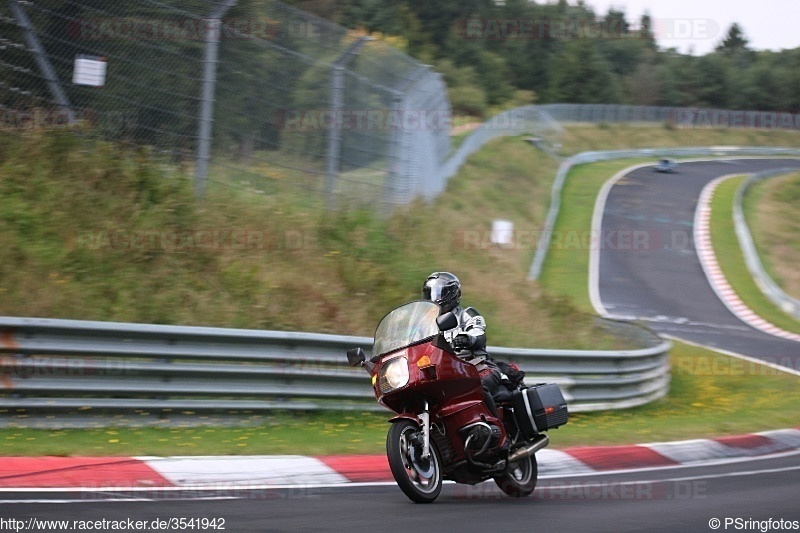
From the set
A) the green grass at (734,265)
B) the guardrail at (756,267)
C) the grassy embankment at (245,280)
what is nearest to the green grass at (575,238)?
the green grass at (734,265)

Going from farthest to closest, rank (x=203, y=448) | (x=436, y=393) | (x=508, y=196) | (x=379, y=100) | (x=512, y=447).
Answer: (x=508, y=196)
(x=379, y=100)
(x=203, y=448)
(x=512, y=447)
(x=436, y=393)

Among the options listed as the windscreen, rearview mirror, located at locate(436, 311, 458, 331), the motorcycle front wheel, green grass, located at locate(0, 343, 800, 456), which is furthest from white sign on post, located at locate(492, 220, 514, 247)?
rearview mirror, located at locate(436, 311, 458, 331)

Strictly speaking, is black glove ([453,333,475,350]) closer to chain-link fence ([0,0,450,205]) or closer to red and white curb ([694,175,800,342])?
chain-link fence ([0,0,450,205])

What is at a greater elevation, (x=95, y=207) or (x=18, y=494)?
(x=95, y=207)

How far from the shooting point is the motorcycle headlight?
6.65 m

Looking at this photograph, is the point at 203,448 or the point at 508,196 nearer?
the point at 203,448

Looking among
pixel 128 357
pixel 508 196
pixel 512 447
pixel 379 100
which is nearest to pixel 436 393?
pixel 512 447

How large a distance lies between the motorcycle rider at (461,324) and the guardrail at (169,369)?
9.62 feet

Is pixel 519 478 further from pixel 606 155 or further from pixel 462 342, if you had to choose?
pixel 606 155

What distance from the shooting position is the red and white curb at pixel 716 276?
26656 mm

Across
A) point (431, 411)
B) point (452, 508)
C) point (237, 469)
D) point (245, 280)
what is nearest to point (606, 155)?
point (245, 280)

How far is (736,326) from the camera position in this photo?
86.2ft

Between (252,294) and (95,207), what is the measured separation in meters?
2.10

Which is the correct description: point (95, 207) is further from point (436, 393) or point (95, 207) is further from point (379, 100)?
point (436, 393)
